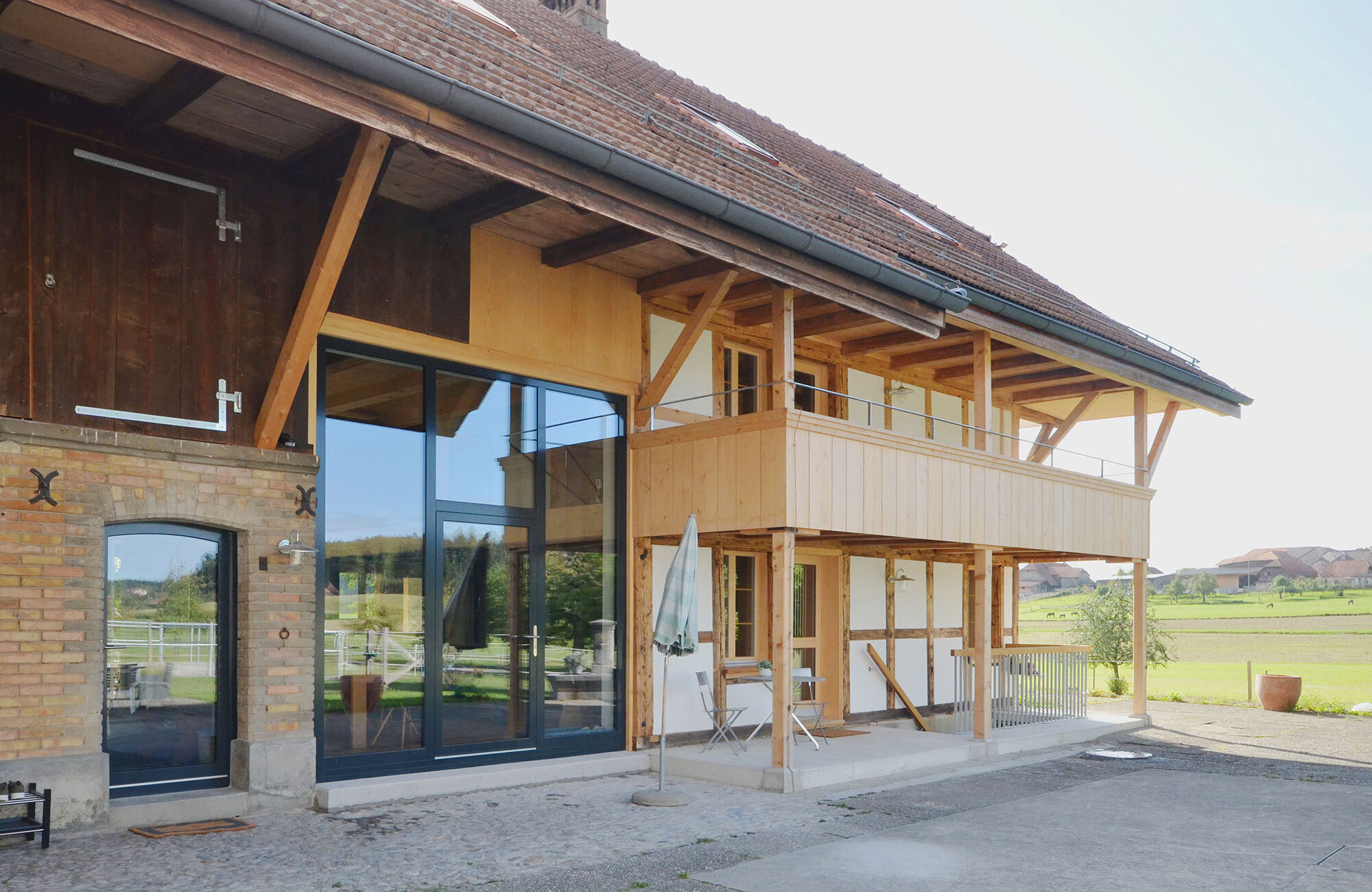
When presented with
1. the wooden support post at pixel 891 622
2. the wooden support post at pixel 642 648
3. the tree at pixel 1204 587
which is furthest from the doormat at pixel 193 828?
the tree at pixel 1204 587

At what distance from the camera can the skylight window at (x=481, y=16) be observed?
33.1ft

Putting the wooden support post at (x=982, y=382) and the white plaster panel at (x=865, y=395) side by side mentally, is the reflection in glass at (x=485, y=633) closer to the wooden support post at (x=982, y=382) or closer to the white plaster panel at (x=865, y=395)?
the wooden support post at (x=982, y=382)

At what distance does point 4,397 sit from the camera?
21.7ft

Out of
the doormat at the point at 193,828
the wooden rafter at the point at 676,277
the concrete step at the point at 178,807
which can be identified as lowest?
the doormat at the point at 193,828

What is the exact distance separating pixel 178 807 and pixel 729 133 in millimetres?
9342

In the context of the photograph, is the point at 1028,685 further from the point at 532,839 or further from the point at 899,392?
the point at 532,839

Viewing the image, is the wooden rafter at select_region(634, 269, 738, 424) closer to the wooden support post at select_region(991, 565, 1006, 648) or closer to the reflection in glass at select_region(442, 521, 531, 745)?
the reflection in glass at select_region(442, 521, 531, 745)

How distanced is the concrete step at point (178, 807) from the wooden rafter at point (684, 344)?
16.4 ft

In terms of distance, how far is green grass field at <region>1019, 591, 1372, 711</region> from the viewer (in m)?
22.9

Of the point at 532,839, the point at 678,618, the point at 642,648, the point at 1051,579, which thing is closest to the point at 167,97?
the point at 678,618

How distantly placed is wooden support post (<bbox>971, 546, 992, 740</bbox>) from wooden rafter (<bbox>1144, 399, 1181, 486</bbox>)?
4.77m

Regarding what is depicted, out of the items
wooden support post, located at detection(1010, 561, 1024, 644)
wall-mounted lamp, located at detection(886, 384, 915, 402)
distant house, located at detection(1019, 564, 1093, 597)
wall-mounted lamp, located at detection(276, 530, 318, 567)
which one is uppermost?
wall-mounted lamp, located at detection(886, 384, 915, 402)

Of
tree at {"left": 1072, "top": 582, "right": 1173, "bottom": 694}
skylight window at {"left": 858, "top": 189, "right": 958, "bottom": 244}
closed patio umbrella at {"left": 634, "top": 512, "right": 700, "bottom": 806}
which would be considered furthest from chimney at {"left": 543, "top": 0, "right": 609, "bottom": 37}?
tree at {"left": 1072, "top": 582, "right": 1173, "bottom": 694}

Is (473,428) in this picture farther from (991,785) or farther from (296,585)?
(991,785)
